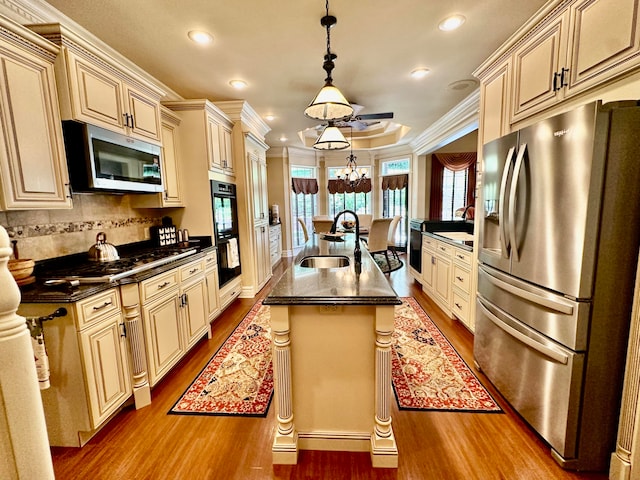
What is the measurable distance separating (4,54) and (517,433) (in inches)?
A: 145

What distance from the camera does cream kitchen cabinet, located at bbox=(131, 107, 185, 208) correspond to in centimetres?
288

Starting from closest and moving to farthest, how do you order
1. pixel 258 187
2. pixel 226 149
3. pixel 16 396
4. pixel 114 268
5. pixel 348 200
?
pixel 16 396 → pixel 114 268 → pixel 226 149 → pixel 258 187 → pixel 348 200

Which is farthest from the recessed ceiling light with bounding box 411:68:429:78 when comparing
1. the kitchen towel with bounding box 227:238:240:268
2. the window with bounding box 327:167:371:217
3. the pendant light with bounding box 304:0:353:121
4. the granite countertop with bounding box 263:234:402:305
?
the window with bounding box 327:167:371:217

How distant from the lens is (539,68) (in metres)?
1.89

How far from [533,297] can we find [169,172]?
3400mm

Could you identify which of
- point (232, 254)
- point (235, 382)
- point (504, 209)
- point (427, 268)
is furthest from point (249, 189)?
point (504, 209)

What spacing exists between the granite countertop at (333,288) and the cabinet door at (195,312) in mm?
1204

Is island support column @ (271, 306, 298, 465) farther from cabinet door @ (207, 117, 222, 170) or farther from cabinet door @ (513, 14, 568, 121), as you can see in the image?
cabinet door @ (207, 117, 222, 170)

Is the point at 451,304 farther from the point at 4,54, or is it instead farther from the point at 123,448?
the point at 4,54

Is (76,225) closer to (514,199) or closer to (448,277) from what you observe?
(514,199)

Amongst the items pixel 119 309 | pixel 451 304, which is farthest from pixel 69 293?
pixel 451 304

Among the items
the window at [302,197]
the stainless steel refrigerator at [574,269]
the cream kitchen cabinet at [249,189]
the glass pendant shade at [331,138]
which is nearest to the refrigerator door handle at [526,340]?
the stainless steel refrigerator at [574,269]

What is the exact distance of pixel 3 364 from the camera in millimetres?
610

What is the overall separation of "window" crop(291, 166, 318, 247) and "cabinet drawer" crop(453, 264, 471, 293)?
4867 millimetres
